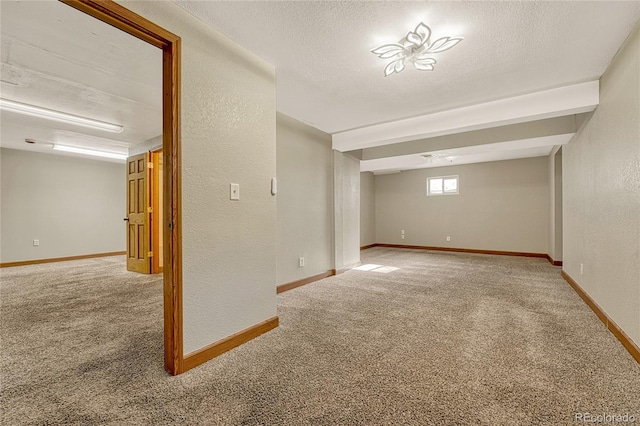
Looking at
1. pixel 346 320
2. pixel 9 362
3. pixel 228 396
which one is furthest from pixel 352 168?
pixel 9 362

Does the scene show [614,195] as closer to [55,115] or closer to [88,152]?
[55,115]

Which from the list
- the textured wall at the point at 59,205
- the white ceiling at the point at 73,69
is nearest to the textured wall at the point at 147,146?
the white ceiling at the point at 73,69

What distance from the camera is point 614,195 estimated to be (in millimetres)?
2324

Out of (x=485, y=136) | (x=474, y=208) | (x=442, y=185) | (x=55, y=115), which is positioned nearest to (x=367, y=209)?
(x=442, y=185)

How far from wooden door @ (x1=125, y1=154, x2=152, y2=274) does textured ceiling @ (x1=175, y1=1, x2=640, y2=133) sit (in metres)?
3.20

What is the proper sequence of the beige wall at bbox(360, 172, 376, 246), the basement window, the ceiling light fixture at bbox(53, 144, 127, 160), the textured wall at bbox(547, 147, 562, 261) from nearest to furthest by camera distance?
the textured wall at bbox(547, 147, 562, 261), the ceiling light fixture at bbox(53, 144, 127, 160), the basement window, the beige wall at bbox(360, 172, 376, 246)

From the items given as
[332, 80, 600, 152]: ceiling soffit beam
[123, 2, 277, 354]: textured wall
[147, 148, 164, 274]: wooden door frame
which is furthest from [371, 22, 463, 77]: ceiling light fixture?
[147, 148, 164, 274]: wooden door frame

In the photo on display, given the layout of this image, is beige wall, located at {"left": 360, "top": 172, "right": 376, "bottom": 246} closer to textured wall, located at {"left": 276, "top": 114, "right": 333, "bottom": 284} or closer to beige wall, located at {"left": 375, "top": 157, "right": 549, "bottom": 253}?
beige wall, located at {"left": 375, "top": 157, "right": 549, "bottom": 253}

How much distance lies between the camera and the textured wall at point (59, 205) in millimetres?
5547

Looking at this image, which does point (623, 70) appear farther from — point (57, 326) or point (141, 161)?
point (141, 161)

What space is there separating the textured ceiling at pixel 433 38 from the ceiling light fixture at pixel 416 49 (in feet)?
0.18

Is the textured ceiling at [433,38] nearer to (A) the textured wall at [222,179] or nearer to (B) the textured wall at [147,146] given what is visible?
(A) the textured wall at [222,179]

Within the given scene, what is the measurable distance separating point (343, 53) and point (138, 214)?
179 inches

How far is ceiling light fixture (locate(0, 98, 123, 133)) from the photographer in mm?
3371
